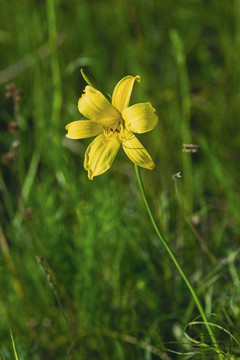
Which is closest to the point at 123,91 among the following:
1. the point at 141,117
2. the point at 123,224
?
the point at 141,117

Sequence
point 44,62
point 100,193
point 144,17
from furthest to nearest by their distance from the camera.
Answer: point 144,17
point 44,62
point 100,193

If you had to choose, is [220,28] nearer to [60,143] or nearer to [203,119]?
[203,119]

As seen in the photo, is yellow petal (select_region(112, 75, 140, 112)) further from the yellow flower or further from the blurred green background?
the blurred green background

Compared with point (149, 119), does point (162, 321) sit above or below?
below

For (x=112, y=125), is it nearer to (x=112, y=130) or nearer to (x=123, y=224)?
(x=112, y=130)

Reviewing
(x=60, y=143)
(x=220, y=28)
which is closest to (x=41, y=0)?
(x=220, y=28)

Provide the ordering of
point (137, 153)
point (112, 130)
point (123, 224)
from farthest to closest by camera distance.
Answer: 1. point (123, 224)
2. point (112, 130)
3. point (137, 153)

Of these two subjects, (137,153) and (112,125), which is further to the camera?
(112,125)

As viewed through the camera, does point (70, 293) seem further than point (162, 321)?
Yes
